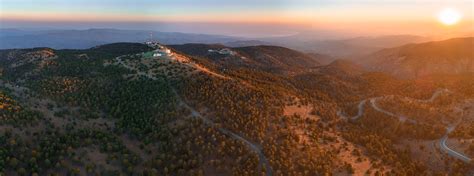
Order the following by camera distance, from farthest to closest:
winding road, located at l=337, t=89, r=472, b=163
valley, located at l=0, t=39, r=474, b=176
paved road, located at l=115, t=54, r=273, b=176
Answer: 1. winding road, located at l=337, t=89, r=472, b=163
2. paved road, located at l=115, t=54, r=273, b=176
3. valley, located at l=0, t=39, r=474, b=176

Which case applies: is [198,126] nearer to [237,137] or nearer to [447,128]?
[237,137]

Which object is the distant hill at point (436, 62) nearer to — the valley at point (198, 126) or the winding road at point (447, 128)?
the winding road at point (447, 128)

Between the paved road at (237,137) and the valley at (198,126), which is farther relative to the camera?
the paved road at (237,137)

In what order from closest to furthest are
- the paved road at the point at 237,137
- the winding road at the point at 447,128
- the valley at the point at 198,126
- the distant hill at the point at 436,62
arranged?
the valley at the point at 198,126 → the paved road at the point at 237,137 → the winding road at the point at 447,128 → the distant hill at the point at 436,62

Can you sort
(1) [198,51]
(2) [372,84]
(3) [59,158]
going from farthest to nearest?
(1) [198,51], (2) [372,84], (3) [59,158]

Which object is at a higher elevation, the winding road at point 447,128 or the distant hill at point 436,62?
the distant hill at point 436,62

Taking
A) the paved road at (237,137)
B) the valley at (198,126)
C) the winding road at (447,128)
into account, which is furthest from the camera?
the winding road at (447,128)

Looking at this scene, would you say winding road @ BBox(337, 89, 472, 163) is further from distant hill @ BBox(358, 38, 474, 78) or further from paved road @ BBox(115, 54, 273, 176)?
distant hill @ BBox(358, 38, 474, 78)

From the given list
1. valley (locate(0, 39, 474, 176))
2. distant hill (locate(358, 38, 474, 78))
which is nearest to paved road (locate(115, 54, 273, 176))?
valley (locate(0, 39, 474, 176))

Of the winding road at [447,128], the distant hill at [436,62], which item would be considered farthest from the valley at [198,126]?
the distant hill at [436,62]

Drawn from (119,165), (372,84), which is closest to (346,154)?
(119,165)

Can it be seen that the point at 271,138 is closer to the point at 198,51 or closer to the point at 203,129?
the point at 203,129
